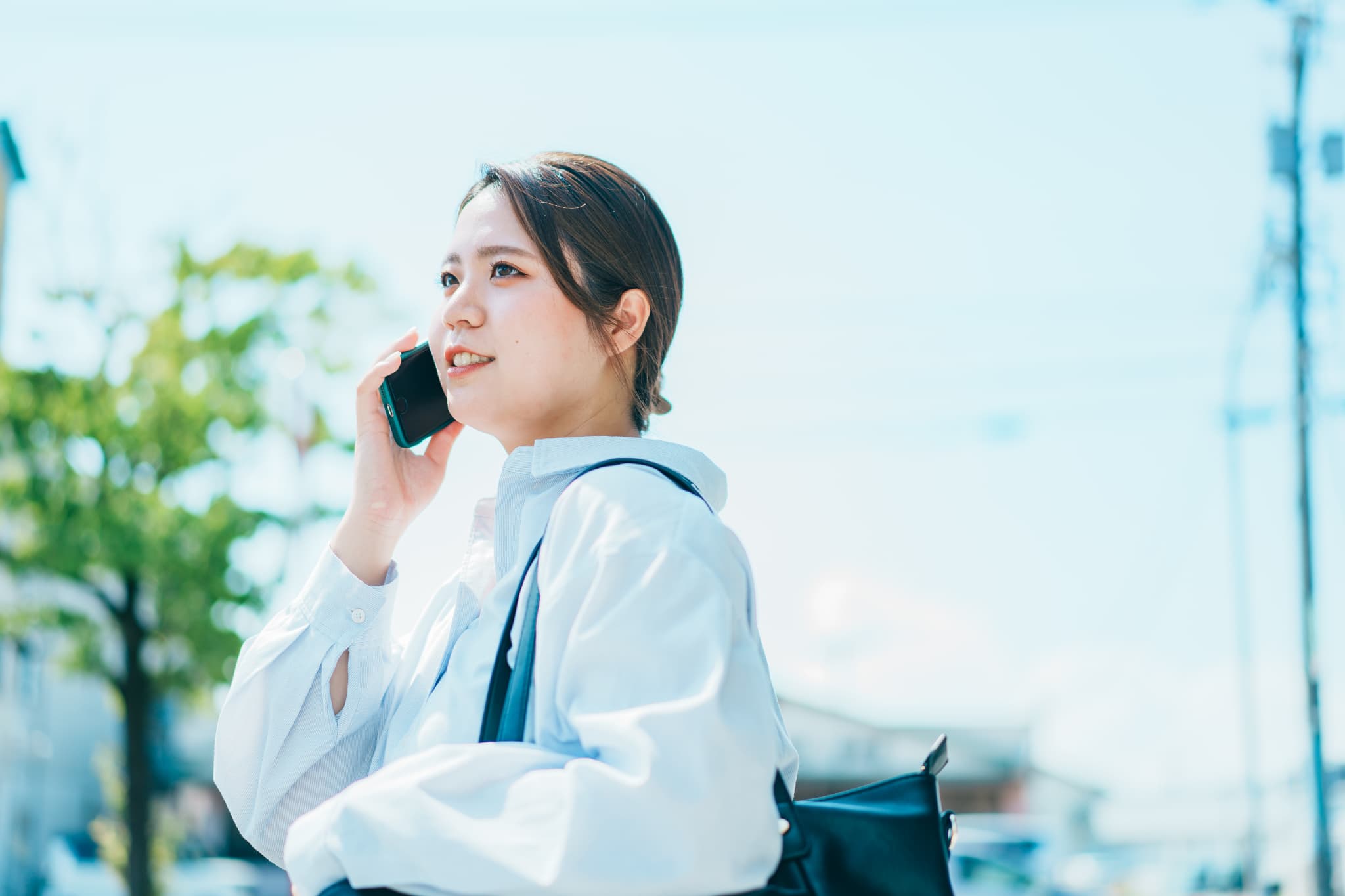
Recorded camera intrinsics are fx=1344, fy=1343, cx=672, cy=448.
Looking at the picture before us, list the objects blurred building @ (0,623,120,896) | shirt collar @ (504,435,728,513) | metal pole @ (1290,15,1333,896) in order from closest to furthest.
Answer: shirt collar @ (504,435,728,513), metal pole @ (1290,15,1333,896), blurred building @ (0,623,120,896)

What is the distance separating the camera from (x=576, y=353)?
1688 mm

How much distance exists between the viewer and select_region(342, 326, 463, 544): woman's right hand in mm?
1818

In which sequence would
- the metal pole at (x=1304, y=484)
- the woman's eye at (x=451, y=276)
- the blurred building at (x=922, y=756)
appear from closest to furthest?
the woman's eye at (x=451, y=276) < the metal pole at (x=1304, y=484) < the blurred building at (x=922, y=756)

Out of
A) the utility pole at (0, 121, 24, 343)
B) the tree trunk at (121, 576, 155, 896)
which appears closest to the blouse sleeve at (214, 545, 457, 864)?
the utility pole at (0, 121, 24, 343)

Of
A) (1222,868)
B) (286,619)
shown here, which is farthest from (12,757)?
(286,619)

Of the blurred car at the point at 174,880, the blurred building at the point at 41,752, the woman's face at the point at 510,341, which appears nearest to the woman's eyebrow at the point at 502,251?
the woman's face at the point at 510,341

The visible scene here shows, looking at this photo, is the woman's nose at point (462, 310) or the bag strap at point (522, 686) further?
the woman's nose at point (462, 310)

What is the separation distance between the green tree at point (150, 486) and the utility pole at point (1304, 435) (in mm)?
9754

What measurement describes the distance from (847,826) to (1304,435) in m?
13.9

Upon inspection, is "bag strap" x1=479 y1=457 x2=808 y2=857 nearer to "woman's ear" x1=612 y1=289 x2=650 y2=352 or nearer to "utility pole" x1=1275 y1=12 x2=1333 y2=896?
"woman's ear" x1=612 y1=289 x2=650 y2=352

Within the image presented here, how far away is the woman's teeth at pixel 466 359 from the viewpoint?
1.68 meters

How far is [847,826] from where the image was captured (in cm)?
144

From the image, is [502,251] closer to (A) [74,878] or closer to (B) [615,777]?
(B) [615,777]

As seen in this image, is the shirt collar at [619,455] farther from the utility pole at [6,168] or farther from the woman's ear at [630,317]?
the utility pole at [6,168]
